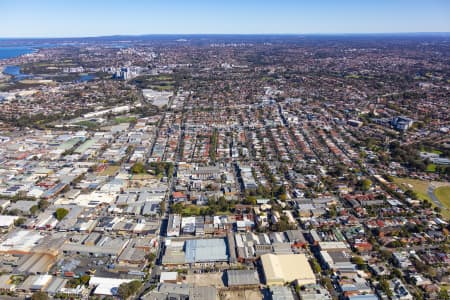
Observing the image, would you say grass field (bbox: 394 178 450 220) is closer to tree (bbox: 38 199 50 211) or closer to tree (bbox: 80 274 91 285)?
tree (bbox: 80 274 91 285)

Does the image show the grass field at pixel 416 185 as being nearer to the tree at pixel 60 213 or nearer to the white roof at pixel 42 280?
the white roof at pixel 42 280

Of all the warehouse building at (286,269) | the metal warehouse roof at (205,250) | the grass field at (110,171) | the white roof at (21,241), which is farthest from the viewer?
the grass field at (110,171)

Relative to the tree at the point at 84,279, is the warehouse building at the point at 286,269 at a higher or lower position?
Result: higher

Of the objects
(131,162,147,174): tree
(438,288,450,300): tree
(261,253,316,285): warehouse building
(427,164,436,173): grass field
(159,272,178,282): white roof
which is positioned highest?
(131,162,147,174): tree

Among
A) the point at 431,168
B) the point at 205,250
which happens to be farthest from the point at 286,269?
the point at 431,168

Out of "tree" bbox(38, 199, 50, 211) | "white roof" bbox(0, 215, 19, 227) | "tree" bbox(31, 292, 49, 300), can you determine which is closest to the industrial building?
"tree" bbox(31, 292, 49, 300)

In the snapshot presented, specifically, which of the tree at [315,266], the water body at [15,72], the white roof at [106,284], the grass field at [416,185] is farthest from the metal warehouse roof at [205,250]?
the water body at [15,72]
